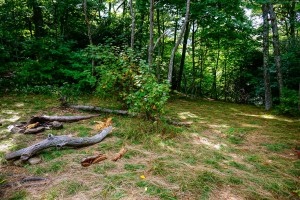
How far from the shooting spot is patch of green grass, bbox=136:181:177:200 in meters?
2.19

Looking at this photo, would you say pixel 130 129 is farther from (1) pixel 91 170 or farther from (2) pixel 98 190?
(2) pixel 98 190

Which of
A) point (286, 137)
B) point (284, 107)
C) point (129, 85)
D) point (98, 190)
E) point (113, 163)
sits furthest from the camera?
point (284, 107)

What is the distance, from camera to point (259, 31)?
8430 mm

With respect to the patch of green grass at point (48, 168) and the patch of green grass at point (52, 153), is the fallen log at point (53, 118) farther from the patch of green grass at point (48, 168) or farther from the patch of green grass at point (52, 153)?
the patch of green grass at point (48, 168)

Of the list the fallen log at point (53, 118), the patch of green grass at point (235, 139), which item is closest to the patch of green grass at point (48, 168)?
the fallen log at point (53, 118)

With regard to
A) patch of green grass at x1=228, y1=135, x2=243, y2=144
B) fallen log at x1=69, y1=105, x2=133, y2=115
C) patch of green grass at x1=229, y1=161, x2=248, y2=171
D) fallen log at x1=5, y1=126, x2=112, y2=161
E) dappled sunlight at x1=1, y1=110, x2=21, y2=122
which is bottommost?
patch of green grass at x1=229, y1=161, x2=248, y2=171

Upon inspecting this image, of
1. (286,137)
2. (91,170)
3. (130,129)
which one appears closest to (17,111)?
(130,129)

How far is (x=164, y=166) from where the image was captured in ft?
9.30

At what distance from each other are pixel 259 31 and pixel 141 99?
7.00 m

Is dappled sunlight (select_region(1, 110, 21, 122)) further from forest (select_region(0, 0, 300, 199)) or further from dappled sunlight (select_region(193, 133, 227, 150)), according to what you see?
dappled sunlight (select_region(193, 133, 227, 150))

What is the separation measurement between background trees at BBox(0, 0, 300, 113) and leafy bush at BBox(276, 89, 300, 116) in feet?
0.09

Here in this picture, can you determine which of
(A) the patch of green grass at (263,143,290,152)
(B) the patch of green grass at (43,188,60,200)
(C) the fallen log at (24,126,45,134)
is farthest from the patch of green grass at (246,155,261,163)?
(C) the fallen log at (24,126,45,134)

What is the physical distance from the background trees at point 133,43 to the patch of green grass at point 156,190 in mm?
4257

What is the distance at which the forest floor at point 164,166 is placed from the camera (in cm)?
228
